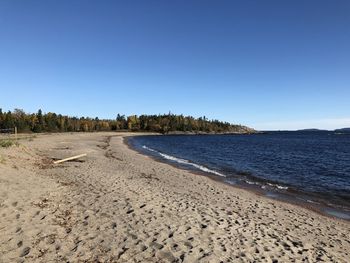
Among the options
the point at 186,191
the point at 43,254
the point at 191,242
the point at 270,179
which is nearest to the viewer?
the point at 43,254

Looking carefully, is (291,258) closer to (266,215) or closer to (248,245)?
(248,245)

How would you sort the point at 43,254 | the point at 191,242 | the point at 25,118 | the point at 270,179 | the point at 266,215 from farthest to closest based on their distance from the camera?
the point at 25,118 < the point at 270,179 < the point at 266,215 < the point at 191,242 < the point at 43,254

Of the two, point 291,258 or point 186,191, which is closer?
point 291,258

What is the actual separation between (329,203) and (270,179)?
9.53 meters

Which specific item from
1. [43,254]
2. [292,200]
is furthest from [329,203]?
[43,254]

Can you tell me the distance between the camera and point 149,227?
1104cm

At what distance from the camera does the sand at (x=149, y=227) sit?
8.86 meters

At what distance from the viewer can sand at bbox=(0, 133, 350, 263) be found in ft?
29.1

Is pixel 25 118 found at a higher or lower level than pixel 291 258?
higher

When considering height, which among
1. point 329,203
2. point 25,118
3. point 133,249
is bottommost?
point 329,203

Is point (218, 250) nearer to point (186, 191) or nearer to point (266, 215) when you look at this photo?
point (266, 215)

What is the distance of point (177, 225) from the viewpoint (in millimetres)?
11508

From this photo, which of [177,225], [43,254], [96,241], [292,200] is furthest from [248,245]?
[292,200]

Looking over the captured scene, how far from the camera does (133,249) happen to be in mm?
9039
